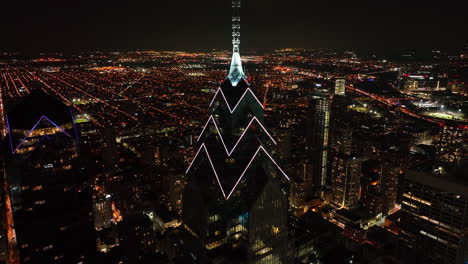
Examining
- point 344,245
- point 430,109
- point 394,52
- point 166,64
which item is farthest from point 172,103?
point 394,52

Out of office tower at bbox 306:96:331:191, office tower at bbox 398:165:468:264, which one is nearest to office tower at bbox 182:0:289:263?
office tower at bbox 398:165:468:264

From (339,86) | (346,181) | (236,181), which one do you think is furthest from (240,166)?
(339,86)

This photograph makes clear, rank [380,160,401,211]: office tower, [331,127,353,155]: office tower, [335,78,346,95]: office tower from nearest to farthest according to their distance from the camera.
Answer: [380,160,401,211]: office tower
[331,127,353,155]: office tower
[335,78,346,95]: office tower

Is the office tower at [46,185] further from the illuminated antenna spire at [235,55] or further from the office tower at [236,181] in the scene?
the illuminated antenna spire at [235,55]

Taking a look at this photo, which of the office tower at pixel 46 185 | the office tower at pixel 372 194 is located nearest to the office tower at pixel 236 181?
the office tower at pixel 46 185

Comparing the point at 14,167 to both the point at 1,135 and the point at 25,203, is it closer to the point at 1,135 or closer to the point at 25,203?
the point at 25,203

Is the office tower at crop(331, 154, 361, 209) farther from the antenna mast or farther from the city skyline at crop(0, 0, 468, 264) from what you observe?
the antenna mast
